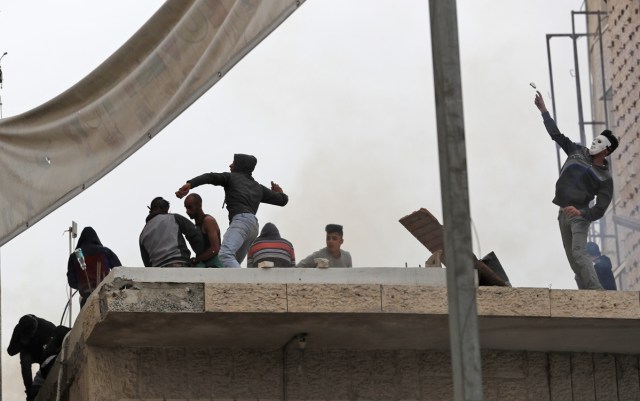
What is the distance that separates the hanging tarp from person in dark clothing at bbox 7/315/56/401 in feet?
3.38

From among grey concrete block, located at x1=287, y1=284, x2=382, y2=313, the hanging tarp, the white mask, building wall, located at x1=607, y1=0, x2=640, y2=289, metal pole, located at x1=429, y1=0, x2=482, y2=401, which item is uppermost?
building wall, located at x1=607, y1=0, x2=640, y2=289

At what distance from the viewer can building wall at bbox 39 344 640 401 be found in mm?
14125

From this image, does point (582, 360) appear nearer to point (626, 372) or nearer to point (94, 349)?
point (626, 372)

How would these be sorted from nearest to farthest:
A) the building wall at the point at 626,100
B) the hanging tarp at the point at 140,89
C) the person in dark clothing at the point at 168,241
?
1. the person in dark clothing at the point at 168,241
2. the hanging tarp at the point at 140,89
3. the building wall at the point at 626,100

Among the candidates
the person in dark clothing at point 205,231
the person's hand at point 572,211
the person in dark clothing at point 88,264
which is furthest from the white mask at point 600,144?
the person in dark clothing at point 88,264

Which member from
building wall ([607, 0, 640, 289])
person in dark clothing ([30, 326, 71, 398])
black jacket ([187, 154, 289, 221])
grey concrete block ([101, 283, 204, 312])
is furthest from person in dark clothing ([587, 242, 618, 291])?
Result: building wall ([607, 0, 640, 289])

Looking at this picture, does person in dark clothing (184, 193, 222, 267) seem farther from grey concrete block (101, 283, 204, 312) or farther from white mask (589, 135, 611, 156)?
white mask (589, 135, 611, 156)

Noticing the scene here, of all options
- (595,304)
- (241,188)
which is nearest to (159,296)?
(241,188)

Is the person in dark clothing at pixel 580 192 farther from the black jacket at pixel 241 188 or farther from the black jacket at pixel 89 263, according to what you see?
the black jacket at pixel 89 263

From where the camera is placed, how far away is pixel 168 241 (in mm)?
14266

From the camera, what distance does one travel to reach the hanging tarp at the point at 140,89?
14.8m

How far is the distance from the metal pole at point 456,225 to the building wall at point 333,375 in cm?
573

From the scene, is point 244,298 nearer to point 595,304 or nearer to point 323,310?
point 323,310

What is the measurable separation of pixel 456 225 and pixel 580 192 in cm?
627
